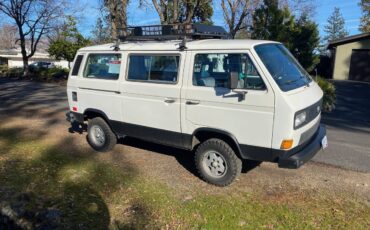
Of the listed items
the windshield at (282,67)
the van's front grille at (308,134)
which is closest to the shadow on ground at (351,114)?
the van's front grille at (308,134)

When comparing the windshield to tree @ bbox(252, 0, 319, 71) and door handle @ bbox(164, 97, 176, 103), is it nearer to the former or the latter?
door handle @ bbox(164, 97, 176, 103)

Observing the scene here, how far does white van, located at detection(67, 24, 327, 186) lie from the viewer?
4.62 metres

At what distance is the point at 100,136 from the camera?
7027 mm

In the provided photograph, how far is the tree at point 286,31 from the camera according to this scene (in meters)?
20.3

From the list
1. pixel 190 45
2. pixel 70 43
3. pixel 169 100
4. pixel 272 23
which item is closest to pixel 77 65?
pixel 169 100

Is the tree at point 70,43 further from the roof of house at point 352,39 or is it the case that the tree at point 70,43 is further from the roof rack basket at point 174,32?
the roof rack basket at point 174,32

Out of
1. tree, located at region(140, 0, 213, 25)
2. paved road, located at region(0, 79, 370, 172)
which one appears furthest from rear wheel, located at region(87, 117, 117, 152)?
tree, located at region(140, 0, 213, 25)

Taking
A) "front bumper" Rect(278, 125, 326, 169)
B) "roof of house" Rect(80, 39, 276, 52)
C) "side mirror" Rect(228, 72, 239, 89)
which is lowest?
"front bumper" Rect(278, 125, 326, 169)

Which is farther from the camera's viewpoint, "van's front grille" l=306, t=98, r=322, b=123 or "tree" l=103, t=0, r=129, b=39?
"tree" l=103, t=0, r=129, b=39

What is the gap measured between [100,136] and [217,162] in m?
2.81

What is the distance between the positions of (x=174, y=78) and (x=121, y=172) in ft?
5.98

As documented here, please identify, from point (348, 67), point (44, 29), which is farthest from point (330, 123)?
point (44, 29)

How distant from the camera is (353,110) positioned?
42.9 ft

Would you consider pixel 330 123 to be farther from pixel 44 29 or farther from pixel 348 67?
pixel 44 29
